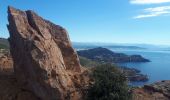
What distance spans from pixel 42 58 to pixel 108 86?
17.7ft

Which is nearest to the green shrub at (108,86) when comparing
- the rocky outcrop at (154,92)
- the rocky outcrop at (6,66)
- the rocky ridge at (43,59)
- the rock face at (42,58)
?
the rocky ridge at (43,59)

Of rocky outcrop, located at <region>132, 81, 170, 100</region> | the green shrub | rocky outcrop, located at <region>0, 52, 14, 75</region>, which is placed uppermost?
rocky outcrop, located at <region>0, 52, 14, 75</region>

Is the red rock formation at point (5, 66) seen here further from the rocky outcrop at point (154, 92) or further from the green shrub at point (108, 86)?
the rocky outcrop at point (154, 92)

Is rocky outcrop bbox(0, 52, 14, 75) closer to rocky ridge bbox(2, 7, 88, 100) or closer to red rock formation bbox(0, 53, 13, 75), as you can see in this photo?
red rock formation bbox(0, 53, 13, 75)

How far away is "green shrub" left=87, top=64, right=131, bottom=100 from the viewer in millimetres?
25986

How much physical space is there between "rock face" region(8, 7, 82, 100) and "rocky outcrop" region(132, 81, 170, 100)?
631cm

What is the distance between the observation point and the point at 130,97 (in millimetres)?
27000

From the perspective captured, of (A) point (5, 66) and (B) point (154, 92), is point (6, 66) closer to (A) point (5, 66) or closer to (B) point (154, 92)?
(A) point (5, 66)

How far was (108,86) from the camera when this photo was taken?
86.3 ft

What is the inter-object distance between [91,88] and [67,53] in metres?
5.22

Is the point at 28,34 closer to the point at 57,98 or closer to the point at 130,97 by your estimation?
the point at 57,98

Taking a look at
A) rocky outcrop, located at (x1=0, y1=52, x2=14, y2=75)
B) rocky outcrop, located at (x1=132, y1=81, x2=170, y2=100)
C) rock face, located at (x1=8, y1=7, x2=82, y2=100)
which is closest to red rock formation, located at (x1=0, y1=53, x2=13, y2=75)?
rocky outcrop, located at (x1=0, y1=52, x2=14, y2=75)

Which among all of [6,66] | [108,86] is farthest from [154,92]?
[6,66]

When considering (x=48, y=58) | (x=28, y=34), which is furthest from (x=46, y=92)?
(x=28, y=34)
